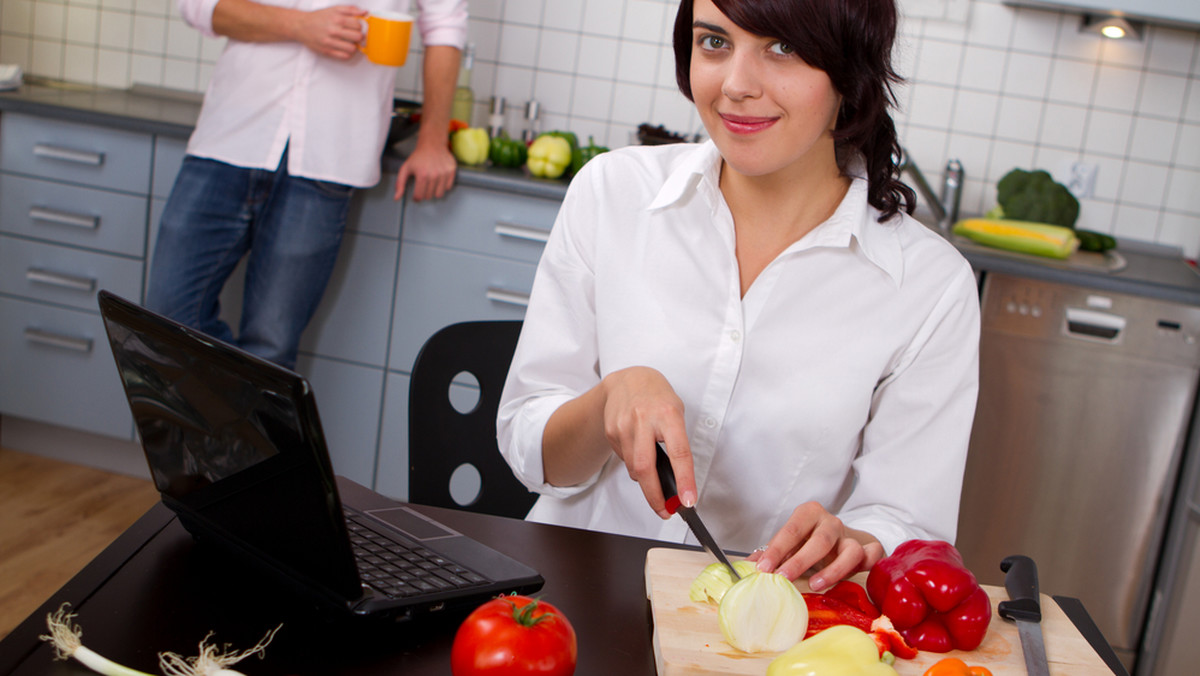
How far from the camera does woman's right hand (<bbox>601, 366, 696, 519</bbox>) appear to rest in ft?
2.71

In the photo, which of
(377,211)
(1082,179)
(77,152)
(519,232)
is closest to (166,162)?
(77,152)

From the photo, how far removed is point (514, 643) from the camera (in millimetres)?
605

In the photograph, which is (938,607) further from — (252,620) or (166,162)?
(166,162)

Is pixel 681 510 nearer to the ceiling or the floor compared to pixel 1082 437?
nearer to the ceiling

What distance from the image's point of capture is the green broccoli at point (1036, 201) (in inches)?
97.5

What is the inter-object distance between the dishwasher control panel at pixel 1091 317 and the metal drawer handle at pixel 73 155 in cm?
203

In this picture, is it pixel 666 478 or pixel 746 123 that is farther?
pixel 746 123

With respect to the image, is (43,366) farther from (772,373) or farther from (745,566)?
(745,566)

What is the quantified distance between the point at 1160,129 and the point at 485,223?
1.74 meters

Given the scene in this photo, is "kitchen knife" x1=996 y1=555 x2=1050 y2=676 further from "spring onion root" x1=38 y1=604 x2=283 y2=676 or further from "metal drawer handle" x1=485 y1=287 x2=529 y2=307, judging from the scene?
"metal drawer handle" x1=485 y1=287 x2=529 y2=307

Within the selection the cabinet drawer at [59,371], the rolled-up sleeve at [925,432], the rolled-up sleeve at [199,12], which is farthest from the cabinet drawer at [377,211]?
the rolled-up sleeve at [925,432]

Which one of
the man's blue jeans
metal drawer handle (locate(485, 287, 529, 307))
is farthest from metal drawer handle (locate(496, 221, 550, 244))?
the man's blue jeans

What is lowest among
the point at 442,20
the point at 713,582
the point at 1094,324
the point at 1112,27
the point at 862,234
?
the point at 713,582

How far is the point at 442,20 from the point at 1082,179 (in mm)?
1679
